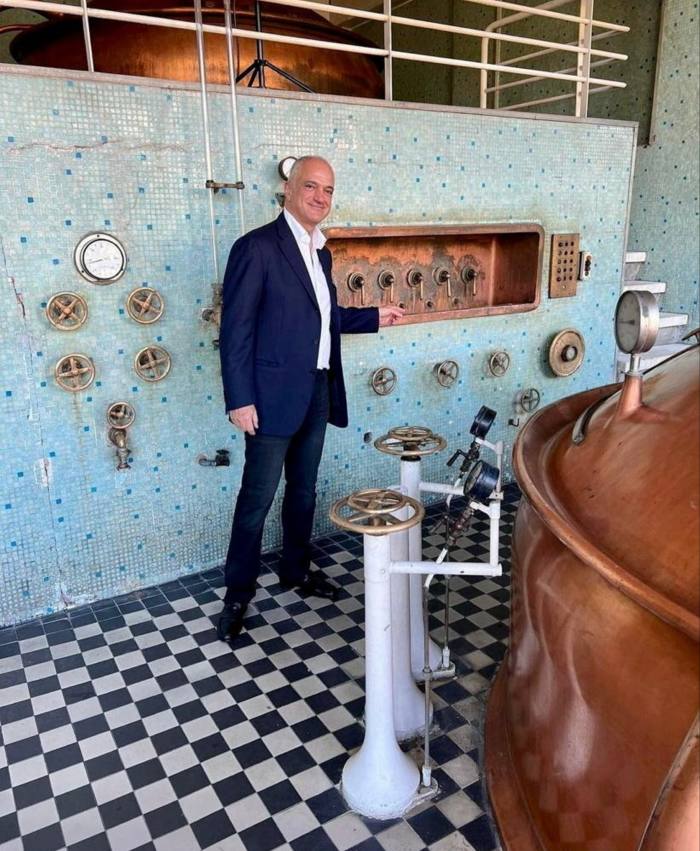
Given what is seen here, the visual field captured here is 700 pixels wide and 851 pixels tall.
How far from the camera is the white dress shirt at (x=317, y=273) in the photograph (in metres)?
2.55

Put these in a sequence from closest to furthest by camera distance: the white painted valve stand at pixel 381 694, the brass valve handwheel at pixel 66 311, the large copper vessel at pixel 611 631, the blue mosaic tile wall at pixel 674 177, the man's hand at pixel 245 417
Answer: the large copper vessel at pixel 611 631, the white painted valve stand at pixel 381 694, the man's hand at pixel 245 417, the brass valve handwheel at pixel 66 311, the blue mosaic tile wall at pixel 674 177

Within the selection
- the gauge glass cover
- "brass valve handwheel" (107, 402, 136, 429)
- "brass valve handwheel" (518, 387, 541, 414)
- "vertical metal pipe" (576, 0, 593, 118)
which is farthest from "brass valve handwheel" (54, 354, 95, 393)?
"vertical metal pipe" (576, 0, 593, 118)

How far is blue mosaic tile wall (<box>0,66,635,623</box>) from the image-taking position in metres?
2.54

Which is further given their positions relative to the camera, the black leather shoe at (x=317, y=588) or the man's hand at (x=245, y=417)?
the black leather shoe at (x=317, y=588)

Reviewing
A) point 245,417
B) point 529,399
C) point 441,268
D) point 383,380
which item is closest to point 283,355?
point 245,417

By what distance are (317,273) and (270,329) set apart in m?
0.31

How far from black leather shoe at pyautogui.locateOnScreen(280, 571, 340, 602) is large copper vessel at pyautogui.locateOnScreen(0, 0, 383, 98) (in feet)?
7.66

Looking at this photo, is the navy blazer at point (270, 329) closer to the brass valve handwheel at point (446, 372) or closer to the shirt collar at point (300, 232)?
the shirt collar at point (300, 232)

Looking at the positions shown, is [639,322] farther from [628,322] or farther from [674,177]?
[674,177]

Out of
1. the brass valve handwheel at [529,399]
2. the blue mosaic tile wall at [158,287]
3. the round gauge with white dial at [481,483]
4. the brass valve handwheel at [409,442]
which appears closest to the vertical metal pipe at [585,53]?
the blue mosaic tile wall at [158,287]

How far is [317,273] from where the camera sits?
2.64 m

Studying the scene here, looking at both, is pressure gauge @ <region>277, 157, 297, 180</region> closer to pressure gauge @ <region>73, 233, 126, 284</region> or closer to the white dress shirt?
the white dress shirt

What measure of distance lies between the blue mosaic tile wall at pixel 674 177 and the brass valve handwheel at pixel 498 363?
2044 mm

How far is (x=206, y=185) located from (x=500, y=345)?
6.37 feet
